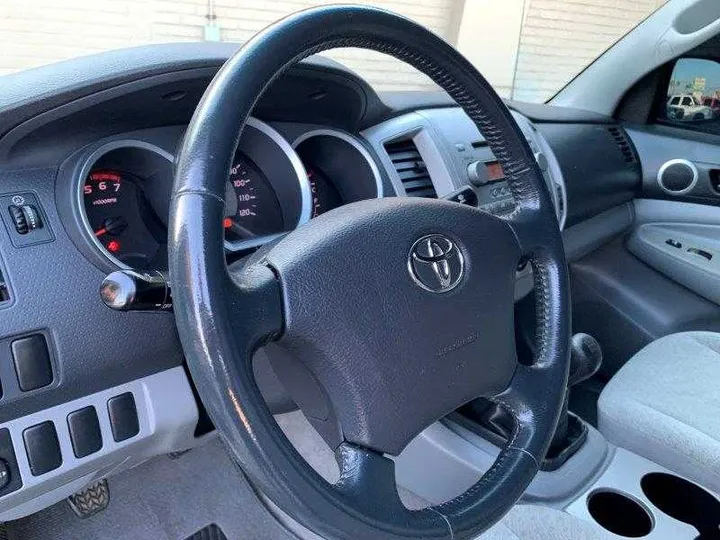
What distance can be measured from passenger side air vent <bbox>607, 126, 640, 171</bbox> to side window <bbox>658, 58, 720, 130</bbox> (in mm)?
149

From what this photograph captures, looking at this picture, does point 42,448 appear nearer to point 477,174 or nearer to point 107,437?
point 107,437

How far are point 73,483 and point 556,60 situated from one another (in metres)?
2.73

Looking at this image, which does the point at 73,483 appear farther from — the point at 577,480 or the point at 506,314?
the point at 577,480

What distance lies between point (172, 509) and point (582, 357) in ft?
2.91

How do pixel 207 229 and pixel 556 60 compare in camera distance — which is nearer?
pixel 207 229

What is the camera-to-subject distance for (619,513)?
4.41ft

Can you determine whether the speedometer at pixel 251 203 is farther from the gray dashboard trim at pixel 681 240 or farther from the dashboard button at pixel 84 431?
the gray dashboard trim at pixel 681 240

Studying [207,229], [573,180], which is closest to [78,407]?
[207,229]

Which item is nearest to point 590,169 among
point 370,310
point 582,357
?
point 582,357

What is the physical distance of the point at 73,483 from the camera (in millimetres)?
1039

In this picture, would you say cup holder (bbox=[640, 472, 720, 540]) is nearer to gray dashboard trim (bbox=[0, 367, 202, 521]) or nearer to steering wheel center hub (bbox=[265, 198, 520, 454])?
steering wheel center hub (bbox=[265, 198, 520, 454])

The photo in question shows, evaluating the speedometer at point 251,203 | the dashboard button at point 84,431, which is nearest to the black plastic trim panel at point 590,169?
the speedometer at point 251,203

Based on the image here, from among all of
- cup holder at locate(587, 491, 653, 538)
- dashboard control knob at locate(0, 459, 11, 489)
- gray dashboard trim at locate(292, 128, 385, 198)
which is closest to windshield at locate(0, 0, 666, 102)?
gray dashboard trim at locate(292, 128, 385, 198)

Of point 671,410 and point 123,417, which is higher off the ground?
point 123,417
